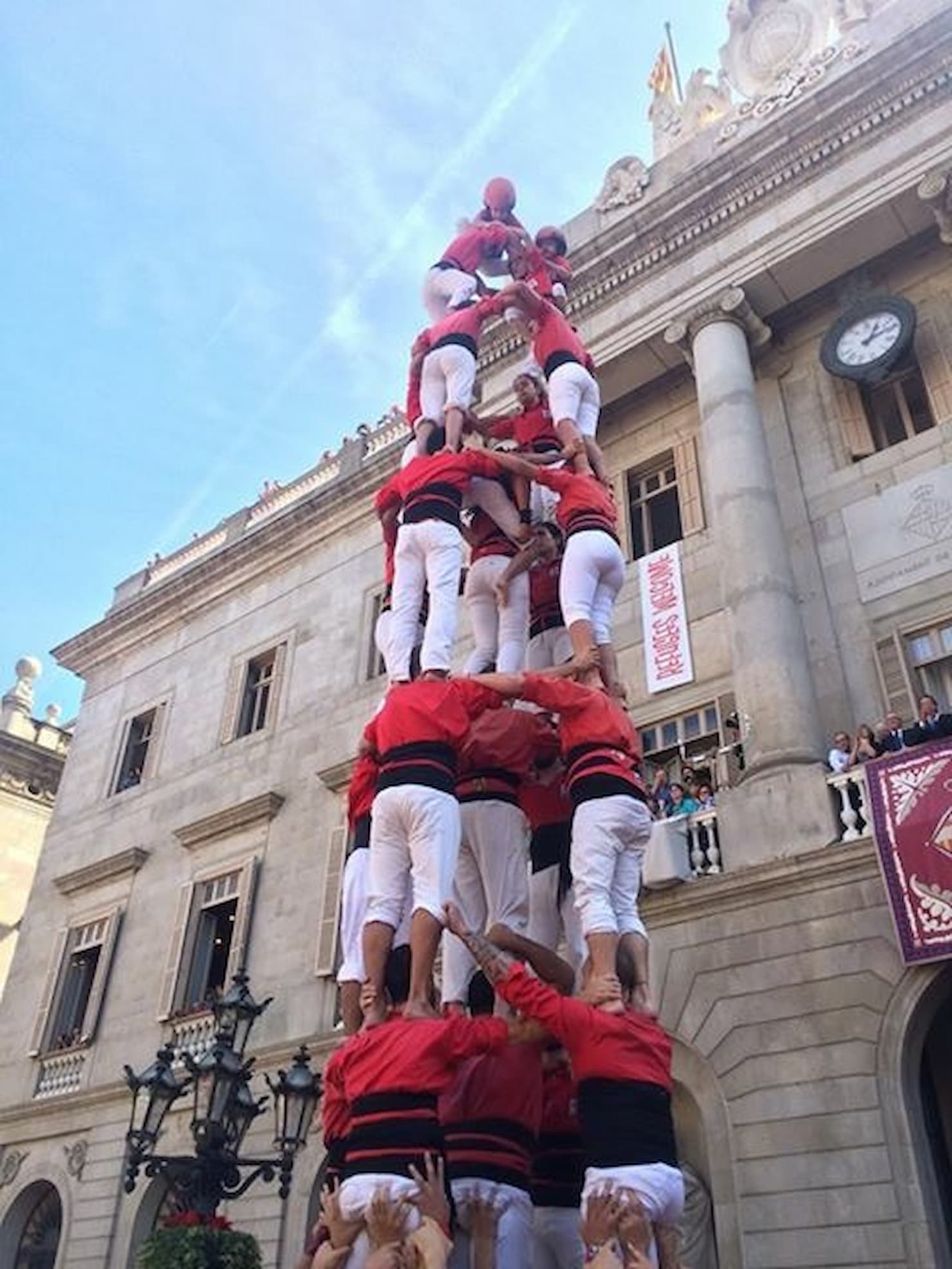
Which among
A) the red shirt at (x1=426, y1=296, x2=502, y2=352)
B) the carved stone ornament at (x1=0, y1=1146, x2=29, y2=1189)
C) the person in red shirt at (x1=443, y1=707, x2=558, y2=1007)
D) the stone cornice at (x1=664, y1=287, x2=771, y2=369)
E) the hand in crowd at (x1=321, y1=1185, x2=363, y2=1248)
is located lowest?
the hand in crowd at (x1=321, y1=1185, x2=363, y2=1248)

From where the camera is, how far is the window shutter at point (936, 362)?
1477 cm

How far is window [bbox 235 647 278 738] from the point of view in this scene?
859 inches

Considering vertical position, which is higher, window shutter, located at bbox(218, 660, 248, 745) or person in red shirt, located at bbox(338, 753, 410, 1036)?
window shutter, located at bbox(218, 660, 248, 745)

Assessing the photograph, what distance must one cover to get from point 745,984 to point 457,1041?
7.02 meters

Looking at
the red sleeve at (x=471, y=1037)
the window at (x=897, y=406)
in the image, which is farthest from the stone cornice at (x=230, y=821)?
the red sleeve at (x=471, y=1037)

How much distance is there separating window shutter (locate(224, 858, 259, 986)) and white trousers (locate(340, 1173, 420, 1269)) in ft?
45.0

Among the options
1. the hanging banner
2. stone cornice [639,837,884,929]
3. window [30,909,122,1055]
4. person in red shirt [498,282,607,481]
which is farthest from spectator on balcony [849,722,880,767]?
window [30,909,122,1055]

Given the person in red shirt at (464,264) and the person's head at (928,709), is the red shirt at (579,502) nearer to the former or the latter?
the person in red shirt at (464,264)

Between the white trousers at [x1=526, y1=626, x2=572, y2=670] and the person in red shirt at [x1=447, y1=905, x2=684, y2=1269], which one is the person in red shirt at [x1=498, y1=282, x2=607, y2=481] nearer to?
the white trousers at [x1=526, y1=626, x2=572, y2=670]

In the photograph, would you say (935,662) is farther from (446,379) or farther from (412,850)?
(412,850)

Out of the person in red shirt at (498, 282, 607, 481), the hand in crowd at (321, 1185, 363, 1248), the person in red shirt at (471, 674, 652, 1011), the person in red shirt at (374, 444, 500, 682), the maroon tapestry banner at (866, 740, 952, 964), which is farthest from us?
the maroon tapestry banner at (866, 740, 952, 964)

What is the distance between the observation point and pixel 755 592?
13.8m

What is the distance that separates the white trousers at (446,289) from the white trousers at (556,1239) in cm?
669

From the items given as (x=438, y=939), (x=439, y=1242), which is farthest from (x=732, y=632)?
(x=439, y=1242)
